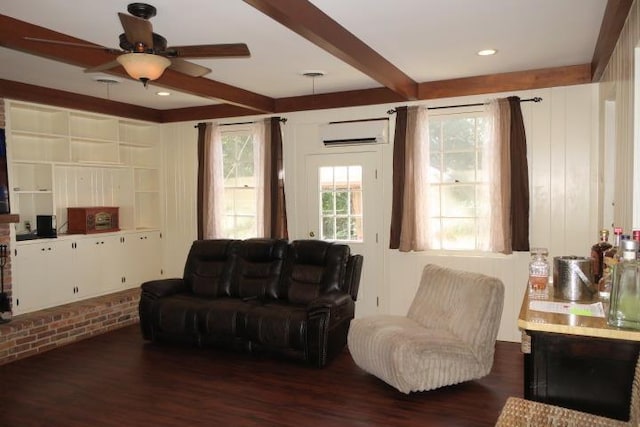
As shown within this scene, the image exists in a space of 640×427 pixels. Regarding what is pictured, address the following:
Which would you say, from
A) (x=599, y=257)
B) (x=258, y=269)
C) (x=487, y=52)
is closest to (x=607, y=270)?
(x=599, y=257)

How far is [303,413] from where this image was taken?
340 centimetres

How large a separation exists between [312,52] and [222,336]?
8.57 feet

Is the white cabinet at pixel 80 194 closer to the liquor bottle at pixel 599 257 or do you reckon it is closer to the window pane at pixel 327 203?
the window pane at pixel 327 203

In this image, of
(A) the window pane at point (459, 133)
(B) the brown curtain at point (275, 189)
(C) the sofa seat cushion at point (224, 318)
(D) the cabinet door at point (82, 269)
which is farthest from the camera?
(B) the brown curtain at point (275, 189)

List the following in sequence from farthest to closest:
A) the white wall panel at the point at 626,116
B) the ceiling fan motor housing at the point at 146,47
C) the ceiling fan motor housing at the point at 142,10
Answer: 1. the ceiling fan motor housing at the point at 142,10
2. the ceiling fan motor housing at the point at 146,47
3. the white wall panel at the point at 626,116

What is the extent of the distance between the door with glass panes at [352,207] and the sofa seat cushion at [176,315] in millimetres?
1699

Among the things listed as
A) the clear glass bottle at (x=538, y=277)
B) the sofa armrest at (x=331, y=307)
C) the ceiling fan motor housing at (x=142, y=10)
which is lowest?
the sofa armrest at (x=331, y=307)

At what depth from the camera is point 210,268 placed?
529cm

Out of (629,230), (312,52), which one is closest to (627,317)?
(629,230)

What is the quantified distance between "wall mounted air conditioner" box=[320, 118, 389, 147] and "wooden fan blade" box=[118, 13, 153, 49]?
10.1 ft

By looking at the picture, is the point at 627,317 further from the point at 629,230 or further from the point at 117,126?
the point at 117,126

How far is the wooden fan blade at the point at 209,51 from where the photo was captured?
9.17 feet

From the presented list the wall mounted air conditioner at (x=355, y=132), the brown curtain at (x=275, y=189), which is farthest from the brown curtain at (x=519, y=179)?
the brown curtain at (x=275, y=189)

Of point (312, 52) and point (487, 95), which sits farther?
point (487, 95)
